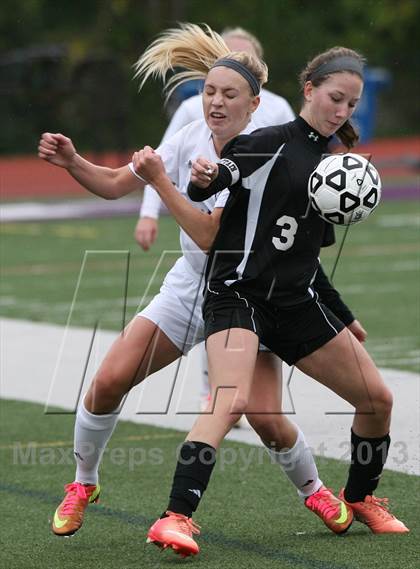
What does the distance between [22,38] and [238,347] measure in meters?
35.4

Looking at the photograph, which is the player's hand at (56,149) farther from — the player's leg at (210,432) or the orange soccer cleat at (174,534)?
the orange soccer cleat at (174,534)

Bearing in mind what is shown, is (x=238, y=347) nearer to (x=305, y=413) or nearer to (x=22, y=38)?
(x=305, y=413)

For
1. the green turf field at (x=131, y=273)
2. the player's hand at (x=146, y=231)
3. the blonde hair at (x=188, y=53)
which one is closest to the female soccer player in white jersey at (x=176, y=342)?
the blonde hair at (x=188, y=53)

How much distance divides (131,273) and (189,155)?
32.2 ft

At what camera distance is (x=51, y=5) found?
4184 centimetres

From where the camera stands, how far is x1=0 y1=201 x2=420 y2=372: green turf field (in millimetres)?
11852

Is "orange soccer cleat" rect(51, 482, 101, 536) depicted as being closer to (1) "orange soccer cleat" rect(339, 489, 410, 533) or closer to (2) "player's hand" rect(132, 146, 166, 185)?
(1) "orange soccer cleat" rect(339, 489, 410, 533)

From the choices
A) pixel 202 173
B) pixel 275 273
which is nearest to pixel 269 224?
pixel 275 273

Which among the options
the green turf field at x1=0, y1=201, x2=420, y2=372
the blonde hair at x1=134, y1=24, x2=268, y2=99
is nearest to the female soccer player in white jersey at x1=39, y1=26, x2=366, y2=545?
the blonde hair at x1=134, y1=24, x2=268, y2=99

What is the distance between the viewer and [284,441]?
221 inches

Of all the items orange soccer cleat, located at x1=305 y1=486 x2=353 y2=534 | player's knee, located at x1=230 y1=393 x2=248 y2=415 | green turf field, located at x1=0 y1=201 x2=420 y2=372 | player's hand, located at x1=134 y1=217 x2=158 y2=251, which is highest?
player's knee, located at x1=230 y1=393 x2=248 y2=415

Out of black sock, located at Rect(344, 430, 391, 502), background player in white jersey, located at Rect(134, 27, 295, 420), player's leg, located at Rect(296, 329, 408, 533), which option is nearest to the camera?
player's leg, located at Rect(296, 329, 408, 533)

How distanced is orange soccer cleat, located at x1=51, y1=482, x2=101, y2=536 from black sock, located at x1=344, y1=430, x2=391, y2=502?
1079mm

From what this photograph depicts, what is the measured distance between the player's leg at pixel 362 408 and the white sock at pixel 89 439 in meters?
0.86
